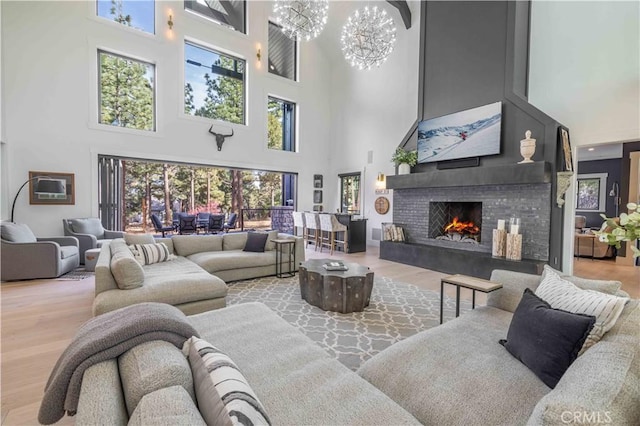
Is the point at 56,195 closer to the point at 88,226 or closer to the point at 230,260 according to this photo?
the point at 88,226

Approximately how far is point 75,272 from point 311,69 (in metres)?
8.05

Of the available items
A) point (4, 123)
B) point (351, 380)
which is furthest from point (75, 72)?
point (351, 380)

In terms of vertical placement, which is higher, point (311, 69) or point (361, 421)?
point (311, 69)

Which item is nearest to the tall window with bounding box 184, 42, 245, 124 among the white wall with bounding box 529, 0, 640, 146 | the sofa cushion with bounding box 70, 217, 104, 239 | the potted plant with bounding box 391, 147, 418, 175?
the sofa cushion with bounding box 70, 217, 104, 239

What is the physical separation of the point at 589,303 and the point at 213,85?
860 centimetres

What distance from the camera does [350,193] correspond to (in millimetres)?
9023

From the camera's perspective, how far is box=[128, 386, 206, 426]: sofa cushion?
69cm

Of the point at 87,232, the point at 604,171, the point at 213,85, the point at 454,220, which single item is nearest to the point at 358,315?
the point at 454,220

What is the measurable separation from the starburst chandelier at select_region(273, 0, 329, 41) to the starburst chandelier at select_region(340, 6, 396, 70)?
0.50 m

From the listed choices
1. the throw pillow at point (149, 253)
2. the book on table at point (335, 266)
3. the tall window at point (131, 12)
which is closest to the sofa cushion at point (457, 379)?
the book on table at point (335, 266)

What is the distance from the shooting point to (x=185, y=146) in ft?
23.6

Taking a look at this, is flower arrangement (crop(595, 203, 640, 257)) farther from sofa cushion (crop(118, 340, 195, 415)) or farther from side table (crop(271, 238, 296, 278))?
side table (crop(271, 238, 296, 278))

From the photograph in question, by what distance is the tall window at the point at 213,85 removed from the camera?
7430mm

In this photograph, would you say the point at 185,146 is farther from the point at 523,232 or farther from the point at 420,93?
the point at 523,232
